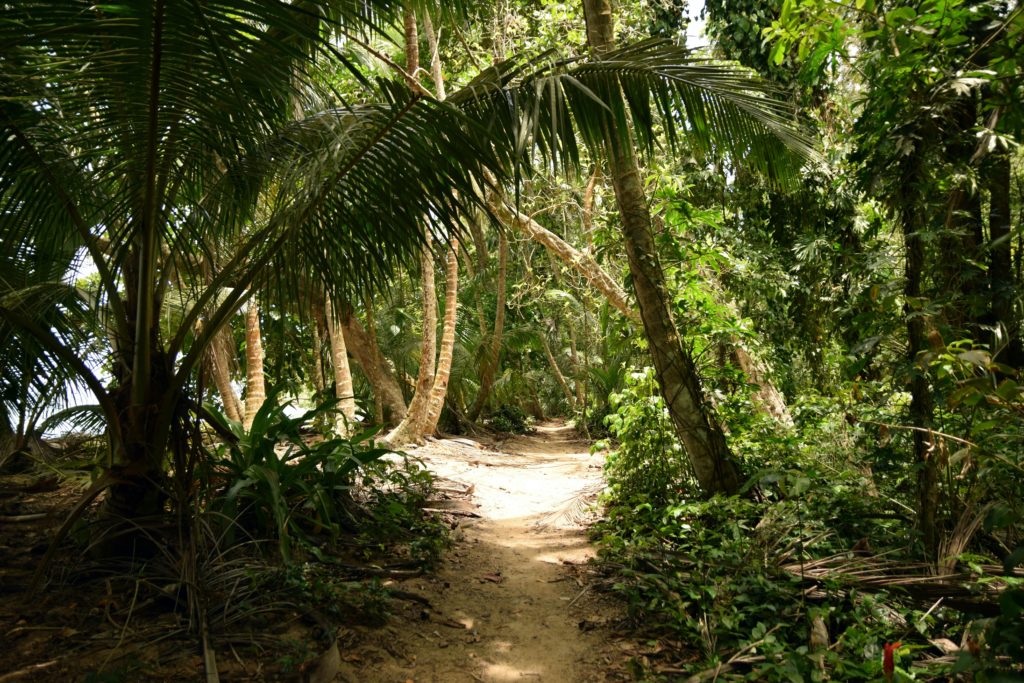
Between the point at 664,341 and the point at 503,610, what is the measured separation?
2245mm

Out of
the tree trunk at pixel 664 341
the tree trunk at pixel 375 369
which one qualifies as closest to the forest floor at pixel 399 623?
the tree trunk at pixel 664 341

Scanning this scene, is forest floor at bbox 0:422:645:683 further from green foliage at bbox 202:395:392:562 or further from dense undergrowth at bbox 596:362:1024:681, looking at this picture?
green foliage at bbox 202:395:392:562

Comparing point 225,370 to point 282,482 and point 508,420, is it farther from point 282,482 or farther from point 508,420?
point 508,420

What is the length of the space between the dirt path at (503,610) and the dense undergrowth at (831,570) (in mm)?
320

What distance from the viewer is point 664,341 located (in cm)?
514

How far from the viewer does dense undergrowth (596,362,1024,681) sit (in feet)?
9.32

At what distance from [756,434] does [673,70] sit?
3.23 meters

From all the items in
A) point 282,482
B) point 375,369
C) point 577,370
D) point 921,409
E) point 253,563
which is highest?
point 375,369

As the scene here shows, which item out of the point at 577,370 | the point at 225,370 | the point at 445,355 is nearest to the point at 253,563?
the point at 225,370

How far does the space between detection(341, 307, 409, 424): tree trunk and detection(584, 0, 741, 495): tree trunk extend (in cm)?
595

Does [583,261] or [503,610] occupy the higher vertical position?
[583,261]

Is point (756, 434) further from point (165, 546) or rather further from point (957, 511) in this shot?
point (165, 546)

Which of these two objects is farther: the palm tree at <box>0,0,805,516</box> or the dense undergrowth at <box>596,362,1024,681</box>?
the palm tree at <box>0,0,805,516</box>

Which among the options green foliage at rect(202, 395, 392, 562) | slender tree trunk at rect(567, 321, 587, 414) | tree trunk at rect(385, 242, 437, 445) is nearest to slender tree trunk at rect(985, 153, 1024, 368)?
green foliage at rect(202, 395, 392, 562)
